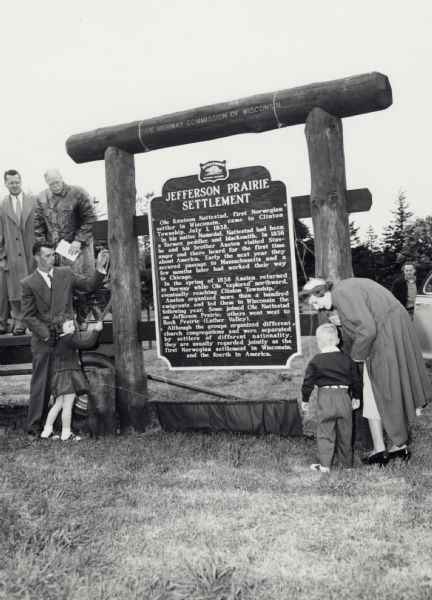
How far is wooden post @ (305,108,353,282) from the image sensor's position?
246 inches

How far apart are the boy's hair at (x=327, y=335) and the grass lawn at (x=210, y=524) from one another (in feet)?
3.29

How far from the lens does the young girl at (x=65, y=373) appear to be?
6969mm

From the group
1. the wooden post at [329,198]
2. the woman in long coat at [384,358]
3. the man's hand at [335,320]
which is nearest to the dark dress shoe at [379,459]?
the woman in long coat at [384,358]

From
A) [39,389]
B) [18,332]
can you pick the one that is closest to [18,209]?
[18,332]

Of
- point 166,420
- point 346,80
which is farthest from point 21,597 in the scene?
point 346,80

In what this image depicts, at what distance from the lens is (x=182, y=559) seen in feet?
11.8

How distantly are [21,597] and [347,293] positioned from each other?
135 inches

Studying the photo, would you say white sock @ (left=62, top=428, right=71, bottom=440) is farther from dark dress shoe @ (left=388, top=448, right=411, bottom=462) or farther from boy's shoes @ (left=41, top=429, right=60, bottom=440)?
dark dress shoe @ (left=388, top=448, right=411, bottom=462)

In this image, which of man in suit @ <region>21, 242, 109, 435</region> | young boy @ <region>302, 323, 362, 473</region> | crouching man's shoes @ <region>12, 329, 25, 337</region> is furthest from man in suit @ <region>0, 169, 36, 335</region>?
young boy @ <region>302, 323, 362, 473</region>

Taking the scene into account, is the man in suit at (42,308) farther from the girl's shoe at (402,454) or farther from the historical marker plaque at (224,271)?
the girl's shoe at (402,454)

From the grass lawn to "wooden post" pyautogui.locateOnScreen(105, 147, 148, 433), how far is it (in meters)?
0.82

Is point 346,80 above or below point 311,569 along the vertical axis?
above

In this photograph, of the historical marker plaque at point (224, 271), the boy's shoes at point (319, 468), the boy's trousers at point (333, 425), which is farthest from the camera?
the historical marker plaque at point (224, 271)

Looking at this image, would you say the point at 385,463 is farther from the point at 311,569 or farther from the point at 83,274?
the point at 83,274
